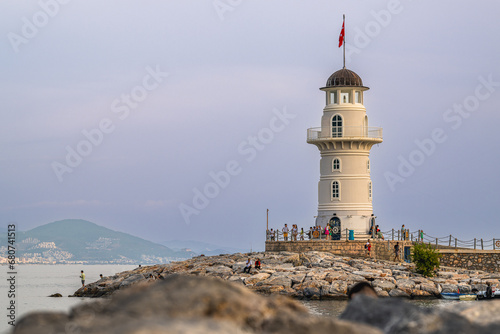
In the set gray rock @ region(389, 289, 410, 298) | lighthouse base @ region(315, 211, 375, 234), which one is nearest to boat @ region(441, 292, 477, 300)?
gray rock @ region(389, 289, 410, 298)

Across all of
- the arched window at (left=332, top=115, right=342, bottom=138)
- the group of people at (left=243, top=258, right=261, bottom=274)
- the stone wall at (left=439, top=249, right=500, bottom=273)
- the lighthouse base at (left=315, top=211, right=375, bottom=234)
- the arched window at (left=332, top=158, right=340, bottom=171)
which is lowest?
the group of people at (left=243, top=258, right=261, bottom=274)

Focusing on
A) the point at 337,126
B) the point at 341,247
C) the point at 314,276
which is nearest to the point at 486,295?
the point at 314,276

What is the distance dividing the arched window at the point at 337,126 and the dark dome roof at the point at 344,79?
185 cm

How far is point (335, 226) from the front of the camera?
140ft

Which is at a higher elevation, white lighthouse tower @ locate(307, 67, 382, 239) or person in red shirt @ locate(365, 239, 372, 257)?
white lighthouse tower @ locate(307, 67, 382, 239)

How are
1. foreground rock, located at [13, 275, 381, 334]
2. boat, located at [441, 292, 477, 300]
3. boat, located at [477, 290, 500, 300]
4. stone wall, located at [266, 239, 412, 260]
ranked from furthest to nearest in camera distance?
A: stone wall, located at [266, 239, 412, 260]
boat, located at [441, 292, 477, 300]
boat, located at [477, 290, 500, 300]
foreground rock, located at [13, 275, 381, 334]

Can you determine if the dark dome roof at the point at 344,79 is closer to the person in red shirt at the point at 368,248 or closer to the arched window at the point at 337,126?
the arched window at the point at 337,126

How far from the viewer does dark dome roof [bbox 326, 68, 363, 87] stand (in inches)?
1709

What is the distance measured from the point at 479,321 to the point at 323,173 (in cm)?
3552

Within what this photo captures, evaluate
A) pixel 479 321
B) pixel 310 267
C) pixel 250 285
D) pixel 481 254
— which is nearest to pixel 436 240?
pixel 481 254

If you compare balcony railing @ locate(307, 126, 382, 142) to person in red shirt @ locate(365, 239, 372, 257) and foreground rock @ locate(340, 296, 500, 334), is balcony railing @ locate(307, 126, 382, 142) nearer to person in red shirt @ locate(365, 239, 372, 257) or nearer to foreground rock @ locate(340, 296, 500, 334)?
person in red shirt @ locate(365, 239, 372, 257)

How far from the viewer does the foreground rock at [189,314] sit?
20.8 feet

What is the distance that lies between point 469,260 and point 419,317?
36990mm

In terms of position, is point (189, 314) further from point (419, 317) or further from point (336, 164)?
Result: point (336, 164)
